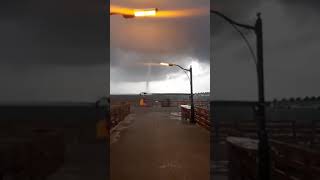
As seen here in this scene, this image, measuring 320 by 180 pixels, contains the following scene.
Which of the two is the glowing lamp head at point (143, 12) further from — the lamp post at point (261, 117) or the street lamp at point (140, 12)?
the lamp post at point (261, 117)

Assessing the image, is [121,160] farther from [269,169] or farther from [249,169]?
[269,169]

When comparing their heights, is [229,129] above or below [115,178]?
above

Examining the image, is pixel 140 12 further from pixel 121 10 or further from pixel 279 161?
pixel 279 161

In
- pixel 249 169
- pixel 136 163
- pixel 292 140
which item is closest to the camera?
pixel 249 169

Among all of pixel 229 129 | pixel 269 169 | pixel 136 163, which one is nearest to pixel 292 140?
pixel 229 129

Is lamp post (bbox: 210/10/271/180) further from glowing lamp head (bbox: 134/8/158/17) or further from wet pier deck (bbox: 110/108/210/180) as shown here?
glowing lamp head (bbox: 134/8/158/17)

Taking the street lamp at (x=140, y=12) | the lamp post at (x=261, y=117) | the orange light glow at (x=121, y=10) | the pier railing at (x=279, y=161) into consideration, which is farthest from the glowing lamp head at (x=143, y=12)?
the pier railing at (x=279, y=161)

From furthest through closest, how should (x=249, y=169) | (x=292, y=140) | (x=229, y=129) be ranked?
(x=292, y=140) < (x=229, y=129) < (x=249, y=169)

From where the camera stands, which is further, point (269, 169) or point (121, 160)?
point (121, 160)

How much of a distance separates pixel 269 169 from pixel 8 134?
24.0 ft

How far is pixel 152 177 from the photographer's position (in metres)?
6.79

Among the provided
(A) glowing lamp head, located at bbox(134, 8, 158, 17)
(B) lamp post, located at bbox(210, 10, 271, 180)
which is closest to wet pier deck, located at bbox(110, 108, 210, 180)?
(B) lamp post, located at bbox(210, 10, 271, 180)

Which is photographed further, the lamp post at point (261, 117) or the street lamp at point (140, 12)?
the street lamp at point (140, 12)

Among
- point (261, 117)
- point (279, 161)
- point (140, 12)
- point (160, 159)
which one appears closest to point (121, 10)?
point (140, 12)
